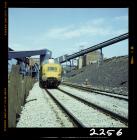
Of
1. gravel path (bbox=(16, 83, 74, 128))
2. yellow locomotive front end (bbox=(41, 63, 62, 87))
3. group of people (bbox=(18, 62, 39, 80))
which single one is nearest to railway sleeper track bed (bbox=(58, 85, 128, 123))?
gravel path (bbox=(16, 83, 74, 128))

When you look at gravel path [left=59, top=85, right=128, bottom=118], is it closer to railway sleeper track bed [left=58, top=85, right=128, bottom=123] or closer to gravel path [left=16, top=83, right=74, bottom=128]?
railway sleeper track bed [left=58, top=85, right=128, bottom=123]

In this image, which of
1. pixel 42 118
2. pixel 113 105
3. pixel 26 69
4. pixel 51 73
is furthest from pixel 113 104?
pixel 51 73

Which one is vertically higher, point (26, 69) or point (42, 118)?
point (26, 69)

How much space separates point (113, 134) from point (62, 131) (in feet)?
1.63

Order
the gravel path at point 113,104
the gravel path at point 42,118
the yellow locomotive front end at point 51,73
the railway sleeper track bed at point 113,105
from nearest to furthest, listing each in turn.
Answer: the gravel path at point 42,118 → the railway sleeper track bed at point 113,105 → the gravel path at point 113,104 → the yellow locomotive front end at point 51,73

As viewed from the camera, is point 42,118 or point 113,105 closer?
point 42,118

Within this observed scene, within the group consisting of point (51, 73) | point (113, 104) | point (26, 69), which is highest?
point (26, 69)

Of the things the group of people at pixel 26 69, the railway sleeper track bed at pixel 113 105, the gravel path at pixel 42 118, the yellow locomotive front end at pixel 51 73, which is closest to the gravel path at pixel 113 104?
the railway sleeper track bed at pixel 113 105

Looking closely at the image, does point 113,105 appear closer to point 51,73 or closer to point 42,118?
point 42,118

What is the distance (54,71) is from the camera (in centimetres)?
3350

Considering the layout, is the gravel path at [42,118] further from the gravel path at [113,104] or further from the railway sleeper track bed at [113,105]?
the gravel path at [113,104]

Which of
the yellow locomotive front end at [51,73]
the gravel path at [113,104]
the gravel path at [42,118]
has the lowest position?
the gravel path at [113,104]
